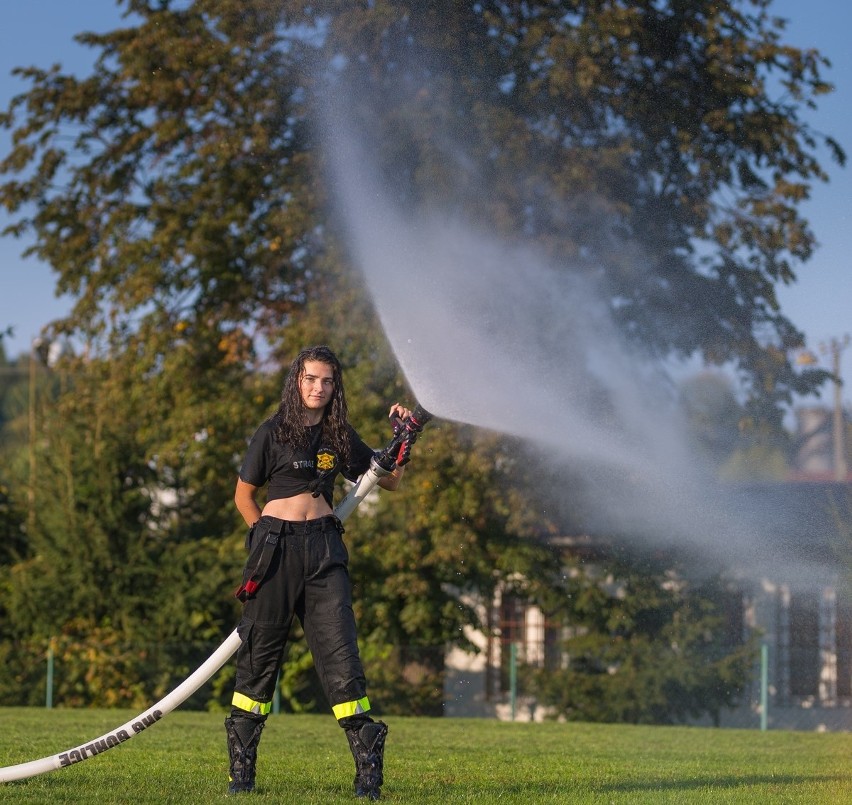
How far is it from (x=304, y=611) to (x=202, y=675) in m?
0.53

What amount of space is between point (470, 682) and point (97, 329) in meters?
8.51

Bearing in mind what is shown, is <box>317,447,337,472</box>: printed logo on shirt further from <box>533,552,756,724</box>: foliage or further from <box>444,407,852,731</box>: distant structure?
<box>533,552,756,724</box>: foliage

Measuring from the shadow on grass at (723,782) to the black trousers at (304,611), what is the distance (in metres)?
1.45

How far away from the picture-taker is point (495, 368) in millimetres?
12555

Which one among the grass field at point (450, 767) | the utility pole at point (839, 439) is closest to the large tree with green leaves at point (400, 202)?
the utility pole at point (839, 439)

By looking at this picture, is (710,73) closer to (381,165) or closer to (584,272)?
(584,272)

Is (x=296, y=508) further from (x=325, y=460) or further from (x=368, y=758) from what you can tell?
(x=368, y=758)

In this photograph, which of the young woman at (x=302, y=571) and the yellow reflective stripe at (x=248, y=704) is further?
the yellow reflective stripe at (x=248, y=704)

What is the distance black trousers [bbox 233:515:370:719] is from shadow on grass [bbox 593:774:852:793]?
4.76ft

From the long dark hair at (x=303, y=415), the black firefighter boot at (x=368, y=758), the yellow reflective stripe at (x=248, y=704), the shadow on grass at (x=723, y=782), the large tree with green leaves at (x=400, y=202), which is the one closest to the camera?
the black firefighter boot at (x=368, y=758)

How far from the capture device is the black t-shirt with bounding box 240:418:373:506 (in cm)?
593

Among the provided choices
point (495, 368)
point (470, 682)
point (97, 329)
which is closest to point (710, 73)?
point (495, 368)

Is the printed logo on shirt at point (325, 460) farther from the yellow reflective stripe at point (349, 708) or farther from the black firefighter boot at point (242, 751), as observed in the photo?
the black firefighter boot at point (242, 751)

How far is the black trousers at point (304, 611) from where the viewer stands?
579 centimetres
